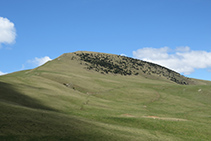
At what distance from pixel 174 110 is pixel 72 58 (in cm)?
11206

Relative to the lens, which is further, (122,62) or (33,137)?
(122,62)

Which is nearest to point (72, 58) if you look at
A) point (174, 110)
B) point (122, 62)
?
point (122, 62)

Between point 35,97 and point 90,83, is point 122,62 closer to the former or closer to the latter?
point 90,83

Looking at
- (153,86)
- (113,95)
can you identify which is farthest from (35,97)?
(153,86)

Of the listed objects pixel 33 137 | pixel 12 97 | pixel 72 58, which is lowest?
pixel 33 137

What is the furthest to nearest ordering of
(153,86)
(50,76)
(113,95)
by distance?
(153,86) → (50,76) → (113,95)

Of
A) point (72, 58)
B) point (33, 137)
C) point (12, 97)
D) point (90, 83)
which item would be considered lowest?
point (33, 137)

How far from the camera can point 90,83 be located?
101875 mm

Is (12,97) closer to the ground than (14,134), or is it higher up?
higher up

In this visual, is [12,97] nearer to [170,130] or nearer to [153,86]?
[170,130]

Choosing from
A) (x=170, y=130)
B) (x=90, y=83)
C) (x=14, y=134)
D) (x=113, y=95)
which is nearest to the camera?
(x=14, y=134)

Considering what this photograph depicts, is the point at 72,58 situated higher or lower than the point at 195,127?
higher

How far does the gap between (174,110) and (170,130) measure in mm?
35627

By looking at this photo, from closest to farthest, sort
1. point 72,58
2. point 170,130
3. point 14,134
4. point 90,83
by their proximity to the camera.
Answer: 1. point 14,134
2. point 170,130
3. point 90,83
4. point 72,58
